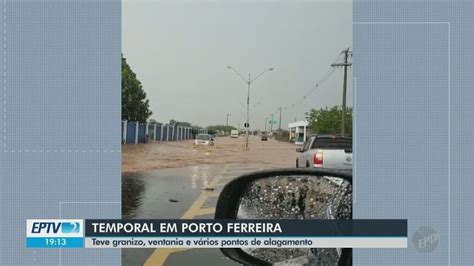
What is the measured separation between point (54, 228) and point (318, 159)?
17.2 feet

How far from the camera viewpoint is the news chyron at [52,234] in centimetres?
207

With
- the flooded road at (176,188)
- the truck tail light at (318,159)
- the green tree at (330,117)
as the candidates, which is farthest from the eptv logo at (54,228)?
the truck tail light at (318,159)

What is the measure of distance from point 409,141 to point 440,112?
0.18 m

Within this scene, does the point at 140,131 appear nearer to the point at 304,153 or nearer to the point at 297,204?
the point at 304,153

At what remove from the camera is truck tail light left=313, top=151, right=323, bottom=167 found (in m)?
6.71

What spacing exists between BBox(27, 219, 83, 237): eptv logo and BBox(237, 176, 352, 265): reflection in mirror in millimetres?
724

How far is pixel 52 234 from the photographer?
6.84ft

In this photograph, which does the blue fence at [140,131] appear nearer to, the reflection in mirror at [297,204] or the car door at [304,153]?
the reflection in mirror at [297,204]

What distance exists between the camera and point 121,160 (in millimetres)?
2131

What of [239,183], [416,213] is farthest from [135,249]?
[416,213]

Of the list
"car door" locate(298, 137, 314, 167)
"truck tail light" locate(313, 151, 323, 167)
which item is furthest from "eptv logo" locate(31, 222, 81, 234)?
"car door" locate(298, 137, 314, 167)

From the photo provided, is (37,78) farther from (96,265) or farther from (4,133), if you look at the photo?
(96,265)

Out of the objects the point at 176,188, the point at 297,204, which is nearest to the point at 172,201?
the point at 176,188

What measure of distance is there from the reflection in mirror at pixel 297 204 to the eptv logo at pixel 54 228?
28.5 inches
